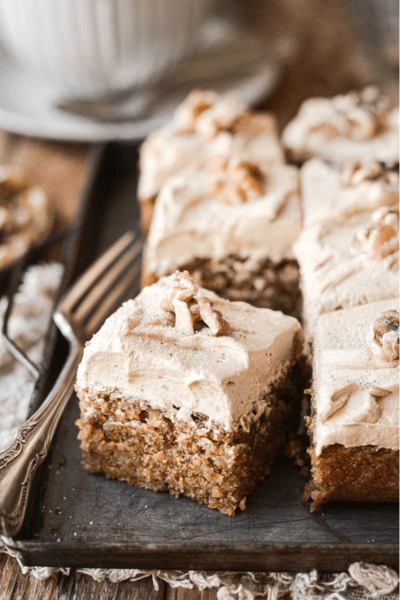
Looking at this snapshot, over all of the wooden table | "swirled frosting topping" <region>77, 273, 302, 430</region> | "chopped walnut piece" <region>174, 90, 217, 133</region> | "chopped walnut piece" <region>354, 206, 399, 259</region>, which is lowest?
the wooden table

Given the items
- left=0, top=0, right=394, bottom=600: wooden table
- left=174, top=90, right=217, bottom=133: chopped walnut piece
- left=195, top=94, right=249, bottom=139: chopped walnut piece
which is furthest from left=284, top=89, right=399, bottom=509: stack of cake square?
left=0, top=0, right=394, bottom=600: wooden table

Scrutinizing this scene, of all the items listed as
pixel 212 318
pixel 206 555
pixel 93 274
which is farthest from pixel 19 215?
pixel 206 555

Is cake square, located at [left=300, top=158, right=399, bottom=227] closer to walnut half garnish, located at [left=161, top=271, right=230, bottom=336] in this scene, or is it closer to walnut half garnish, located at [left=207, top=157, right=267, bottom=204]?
walnut half garnish, located at [left=207, top=157, right=267, bottom=204]

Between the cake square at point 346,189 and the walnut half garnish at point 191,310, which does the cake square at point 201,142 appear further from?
the walnut half garnish at point 191,310

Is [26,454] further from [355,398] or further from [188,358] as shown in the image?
[355,398]

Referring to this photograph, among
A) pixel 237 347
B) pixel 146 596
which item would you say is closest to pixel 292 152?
pixel 237 347

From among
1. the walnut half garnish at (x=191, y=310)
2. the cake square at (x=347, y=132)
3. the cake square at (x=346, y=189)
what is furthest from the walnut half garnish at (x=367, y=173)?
the walnut half garnish at (x=191, y=310)

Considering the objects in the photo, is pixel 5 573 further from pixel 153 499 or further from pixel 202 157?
pixel 202 157
